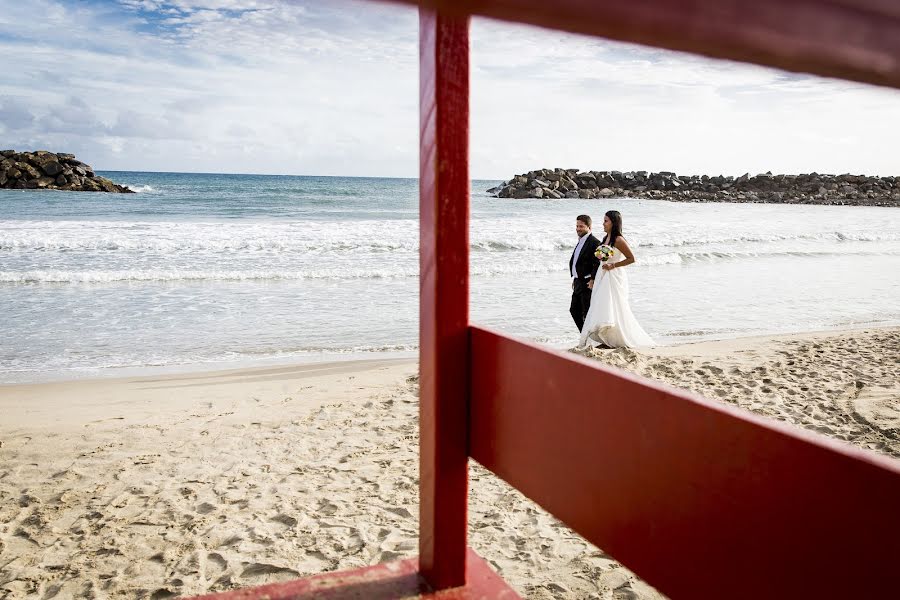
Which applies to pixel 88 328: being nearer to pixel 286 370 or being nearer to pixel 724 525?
pixel 286 370

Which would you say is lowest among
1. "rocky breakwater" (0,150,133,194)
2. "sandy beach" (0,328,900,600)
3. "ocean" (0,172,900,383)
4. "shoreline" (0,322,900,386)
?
"sandy beach" (0,328,900,600)

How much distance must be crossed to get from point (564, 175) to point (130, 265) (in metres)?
46.0

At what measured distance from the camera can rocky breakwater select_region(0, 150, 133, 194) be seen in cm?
4184

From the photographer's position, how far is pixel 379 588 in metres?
2.21

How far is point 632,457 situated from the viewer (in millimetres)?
1329

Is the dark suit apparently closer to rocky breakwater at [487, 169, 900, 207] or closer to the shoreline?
the shoreline

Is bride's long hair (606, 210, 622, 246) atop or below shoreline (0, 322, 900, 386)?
atop

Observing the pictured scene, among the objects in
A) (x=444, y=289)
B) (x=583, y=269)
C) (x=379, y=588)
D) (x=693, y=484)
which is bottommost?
(x=379, y=588)

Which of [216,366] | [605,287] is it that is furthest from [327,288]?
[605,287]

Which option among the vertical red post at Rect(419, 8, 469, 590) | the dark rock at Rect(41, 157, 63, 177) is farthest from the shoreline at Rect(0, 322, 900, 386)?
the dark rock at Rect(41, 157, 63, 177)

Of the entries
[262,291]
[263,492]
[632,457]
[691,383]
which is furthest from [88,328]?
[632,457]

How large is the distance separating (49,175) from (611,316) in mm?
46062

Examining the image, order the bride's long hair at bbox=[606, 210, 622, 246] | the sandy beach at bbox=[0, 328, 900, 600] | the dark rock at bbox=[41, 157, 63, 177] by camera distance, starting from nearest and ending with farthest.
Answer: the sandy beach at bbox=[0, 328, 900, 600], the bride's long hair at bbox=[606, 210, 622, 246], the dark rock at bbox=[41, 157, 63, 177]

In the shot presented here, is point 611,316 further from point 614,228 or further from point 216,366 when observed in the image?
point 216,366
